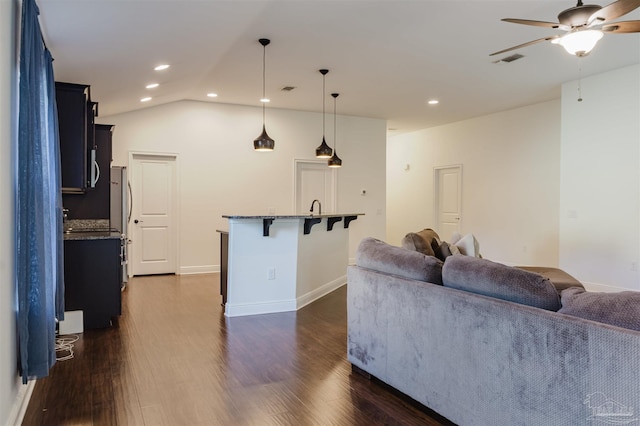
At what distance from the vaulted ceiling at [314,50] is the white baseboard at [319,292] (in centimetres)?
278

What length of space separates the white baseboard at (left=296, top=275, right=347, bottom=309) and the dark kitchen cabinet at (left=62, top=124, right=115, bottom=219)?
8.64 ft

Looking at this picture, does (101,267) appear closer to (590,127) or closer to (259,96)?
(259,96)

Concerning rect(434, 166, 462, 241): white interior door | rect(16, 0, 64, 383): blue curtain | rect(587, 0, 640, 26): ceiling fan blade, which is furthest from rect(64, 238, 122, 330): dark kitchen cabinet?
rect(434, 166, 462, 241): white interior door

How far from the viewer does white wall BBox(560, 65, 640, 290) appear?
222 inches

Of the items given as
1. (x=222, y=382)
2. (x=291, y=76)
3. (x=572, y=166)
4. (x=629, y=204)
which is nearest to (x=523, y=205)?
(x=572, y=166)

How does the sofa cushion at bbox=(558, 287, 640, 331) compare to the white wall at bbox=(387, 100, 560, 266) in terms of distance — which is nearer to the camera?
the sofa cushion at bbox=(558, 287, 640, 331)

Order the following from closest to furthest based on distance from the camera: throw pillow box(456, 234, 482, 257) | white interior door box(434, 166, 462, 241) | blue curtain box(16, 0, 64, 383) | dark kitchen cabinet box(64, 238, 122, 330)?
blue curtain box(16, 0, 64, 383) < dark kitchen cabinet box(64, 238, 122, 330) < throw pillow box(456, 234, 482, 257) < white interior door box(434, 166, 462, 241)

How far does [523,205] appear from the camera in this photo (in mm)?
7773

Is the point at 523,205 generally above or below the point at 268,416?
above

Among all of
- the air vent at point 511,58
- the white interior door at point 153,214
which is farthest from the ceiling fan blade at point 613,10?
the white interior door at point 153,214


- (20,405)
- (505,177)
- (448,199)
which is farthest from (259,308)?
(448,199)

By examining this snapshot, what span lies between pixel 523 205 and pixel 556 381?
658cm

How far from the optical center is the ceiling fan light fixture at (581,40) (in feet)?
9.75

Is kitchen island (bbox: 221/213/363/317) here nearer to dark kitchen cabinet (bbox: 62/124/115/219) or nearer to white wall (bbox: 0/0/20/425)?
dark kitchen cabinet (bbox: 62/124/115/219)
